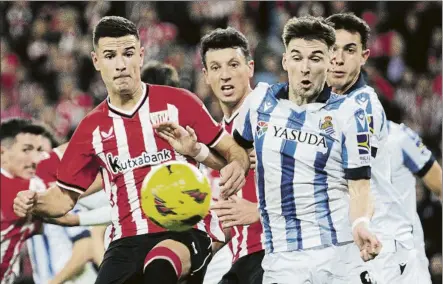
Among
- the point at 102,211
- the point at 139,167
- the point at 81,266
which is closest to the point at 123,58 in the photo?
the point at 139,167

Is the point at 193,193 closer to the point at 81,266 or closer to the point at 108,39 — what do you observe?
the point at 108,39

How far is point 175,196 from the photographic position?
563 cm

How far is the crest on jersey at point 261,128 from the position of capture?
5.91 m

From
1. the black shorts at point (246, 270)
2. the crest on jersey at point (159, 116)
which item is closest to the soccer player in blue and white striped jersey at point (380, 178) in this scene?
the black shorts at point (246, 270)

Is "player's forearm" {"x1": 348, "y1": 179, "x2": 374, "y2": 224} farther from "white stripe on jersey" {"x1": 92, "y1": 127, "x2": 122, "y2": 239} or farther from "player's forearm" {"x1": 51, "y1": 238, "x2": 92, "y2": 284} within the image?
"player's forearm" {"x1": 51, "y1": 238, "x2": 92, "y2": 284}

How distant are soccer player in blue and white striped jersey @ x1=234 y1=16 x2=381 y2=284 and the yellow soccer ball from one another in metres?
0.43

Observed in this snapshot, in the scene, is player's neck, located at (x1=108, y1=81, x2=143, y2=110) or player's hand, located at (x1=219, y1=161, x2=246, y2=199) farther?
player's neck, located at (x1=108, y1=81, x2=143, y2=110)

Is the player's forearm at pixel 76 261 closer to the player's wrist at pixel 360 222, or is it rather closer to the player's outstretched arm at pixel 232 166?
the player's outstretched arm at pixel 232 166

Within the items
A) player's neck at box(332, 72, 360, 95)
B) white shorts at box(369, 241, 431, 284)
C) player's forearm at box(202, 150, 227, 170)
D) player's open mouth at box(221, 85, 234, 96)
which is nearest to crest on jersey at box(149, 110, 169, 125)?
player's forearm at box(202, 150, 227, 170)

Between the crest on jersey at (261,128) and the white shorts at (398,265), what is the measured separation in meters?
1.82

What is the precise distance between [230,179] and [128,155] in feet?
2.23

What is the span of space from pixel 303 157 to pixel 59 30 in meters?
12.5

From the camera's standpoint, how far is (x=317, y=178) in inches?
229

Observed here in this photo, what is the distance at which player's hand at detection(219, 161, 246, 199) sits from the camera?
6.00 meters
